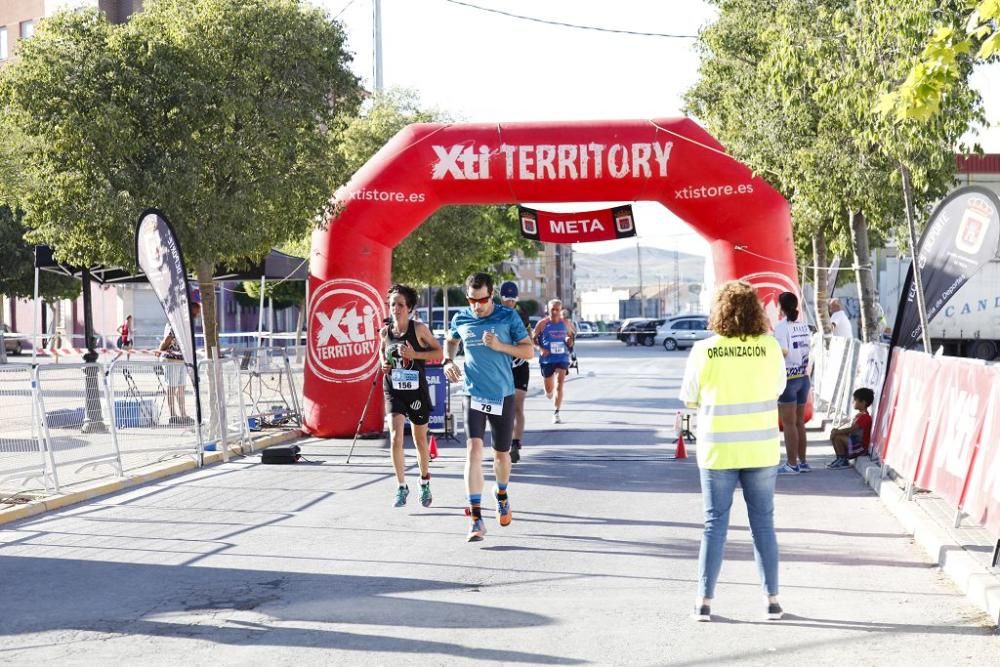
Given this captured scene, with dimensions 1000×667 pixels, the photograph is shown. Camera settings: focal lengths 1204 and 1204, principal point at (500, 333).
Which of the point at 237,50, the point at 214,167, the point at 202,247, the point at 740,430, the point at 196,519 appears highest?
the point at 237,50

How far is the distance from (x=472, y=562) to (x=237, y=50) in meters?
9.97

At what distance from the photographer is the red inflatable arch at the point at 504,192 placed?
15.8 metres

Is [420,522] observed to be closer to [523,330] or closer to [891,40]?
[523,330]

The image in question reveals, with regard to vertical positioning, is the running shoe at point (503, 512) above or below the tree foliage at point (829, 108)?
below

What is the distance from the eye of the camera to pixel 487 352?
30.6 ft

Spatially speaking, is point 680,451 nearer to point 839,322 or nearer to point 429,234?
point 839,322

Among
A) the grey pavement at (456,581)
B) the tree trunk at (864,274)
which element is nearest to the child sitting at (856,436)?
the grey pavement at (456,581)

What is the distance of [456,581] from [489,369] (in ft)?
7.49

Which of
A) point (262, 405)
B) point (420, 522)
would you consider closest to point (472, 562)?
point (420, 522)

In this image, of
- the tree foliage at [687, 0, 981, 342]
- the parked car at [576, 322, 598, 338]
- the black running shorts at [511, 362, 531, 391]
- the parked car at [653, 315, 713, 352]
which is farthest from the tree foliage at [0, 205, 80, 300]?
the parked car at [576, 322, 598, 338]

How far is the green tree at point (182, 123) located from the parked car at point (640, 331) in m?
46.0

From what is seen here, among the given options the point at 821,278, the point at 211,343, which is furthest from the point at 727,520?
the point at 821,278

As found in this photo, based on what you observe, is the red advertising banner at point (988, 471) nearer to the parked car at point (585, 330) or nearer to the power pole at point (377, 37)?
the power pole at point (377, 37)

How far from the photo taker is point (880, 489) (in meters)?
10.8
